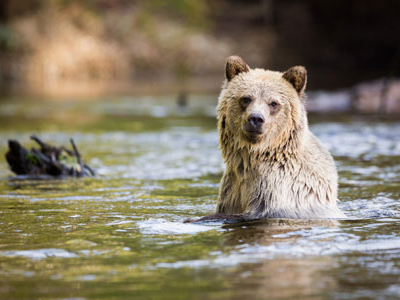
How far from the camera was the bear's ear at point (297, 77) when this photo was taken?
24.4 feet

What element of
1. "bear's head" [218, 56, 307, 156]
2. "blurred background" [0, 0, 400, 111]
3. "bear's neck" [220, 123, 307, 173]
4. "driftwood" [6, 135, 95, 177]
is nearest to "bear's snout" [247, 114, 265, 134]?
"bear's head" [218, 56, 307, 156]

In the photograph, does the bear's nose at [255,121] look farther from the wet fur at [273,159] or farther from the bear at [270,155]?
the wet fur at [273,159]

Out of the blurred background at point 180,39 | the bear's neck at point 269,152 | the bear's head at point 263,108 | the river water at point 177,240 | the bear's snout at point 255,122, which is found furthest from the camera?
the blurred background at point 180,39

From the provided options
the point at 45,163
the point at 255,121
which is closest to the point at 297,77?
the point at 255,121

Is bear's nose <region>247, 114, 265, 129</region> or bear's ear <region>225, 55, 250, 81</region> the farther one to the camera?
bear's ear <region>225, 55, 250, 81</region>

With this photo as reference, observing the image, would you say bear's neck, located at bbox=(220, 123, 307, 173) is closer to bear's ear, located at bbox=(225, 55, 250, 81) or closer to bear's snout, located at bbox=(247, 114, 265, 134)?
bear's snout, located at bbox=(247, 114, 265, 134)

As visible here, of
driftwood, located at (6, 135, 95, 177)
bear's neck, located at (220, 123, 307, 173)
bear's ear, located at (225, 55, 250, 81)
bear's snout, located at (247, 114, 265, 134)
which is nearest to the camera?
bear's snout, located at (247, 114, 265, 134)

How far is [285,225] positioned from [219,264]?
1.54m

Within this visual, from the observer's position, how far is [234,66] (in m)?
7.66

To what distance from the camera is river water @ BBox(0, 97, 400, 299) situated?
501cm

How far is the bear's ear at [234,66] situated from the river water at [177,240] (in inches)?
66.4

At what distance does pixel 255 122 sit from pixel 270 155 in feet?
1.78

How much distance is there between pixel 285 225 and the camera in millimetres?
6957

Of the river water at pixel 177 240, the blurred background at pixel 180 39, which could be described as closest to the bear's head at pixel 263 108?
the river water at pixel 177 240
